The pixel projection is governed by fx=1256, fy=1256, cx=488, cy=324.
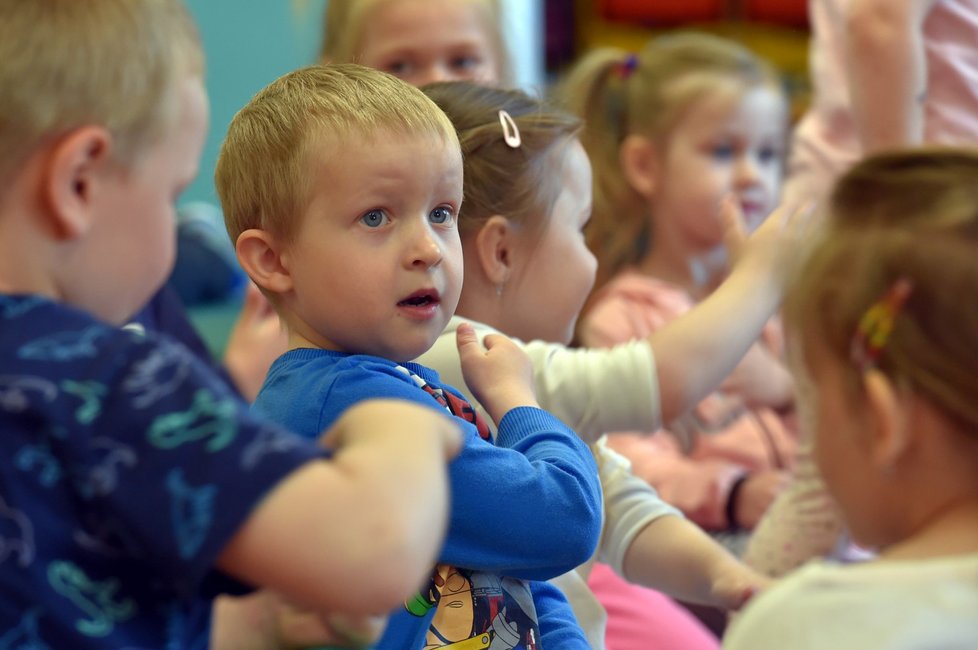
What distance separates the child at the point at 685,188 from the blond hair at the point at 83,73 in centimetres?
137

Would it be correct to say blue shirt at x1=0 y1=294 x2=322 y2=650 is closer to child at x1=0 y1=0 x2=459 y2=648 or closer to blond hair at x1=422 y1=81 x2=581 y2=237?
child at x1=0 y1=0 x2=459 y2=648

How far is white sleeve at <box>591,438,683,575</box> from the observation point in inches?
53.7

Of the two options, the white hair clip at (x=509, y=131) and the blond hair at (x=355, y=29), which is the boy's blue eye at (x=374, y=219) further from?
the blond hair at (x=355, y=29)

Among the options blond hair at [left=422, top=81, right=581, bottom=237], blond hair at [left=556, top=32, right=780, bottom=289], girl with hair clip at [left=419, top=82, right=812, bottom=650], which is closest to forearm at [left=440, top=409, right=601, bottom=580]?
girl with hair clip at [left=419, top=82, right=812, bottom=650]

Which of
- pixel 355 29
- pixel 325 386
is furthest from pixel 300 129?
pixel 355 29

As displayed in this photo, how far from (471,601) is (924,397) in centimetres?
42

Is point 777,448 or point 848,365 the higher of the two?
point 848,365

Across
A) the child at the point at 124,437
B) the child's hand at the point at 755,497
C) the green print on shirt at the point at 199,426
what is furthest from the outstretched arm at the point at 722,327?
the child's hand at the point at 755,497

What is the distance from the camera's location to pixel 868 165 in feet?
2.81

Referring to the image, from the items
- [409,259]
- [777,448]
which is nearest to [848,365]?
[409,259]

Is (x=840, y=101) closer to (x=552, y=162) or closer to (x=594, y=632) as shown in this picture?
(x=552, y=162)

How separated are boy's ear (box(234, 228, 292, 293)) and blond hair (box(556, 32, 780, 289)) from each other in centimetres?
131

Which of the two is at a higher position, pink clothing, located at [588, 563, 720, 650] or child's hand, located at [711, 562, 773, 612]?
child's hand, located at [711, 562, 773, 612]

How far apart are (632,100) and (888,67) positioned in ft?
1.95
